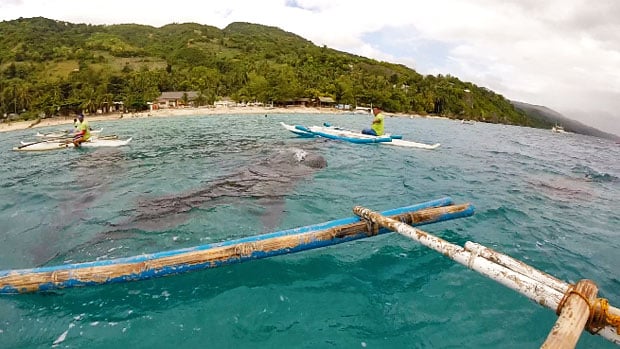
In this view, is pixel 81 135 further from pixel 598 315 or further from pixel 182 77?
pixel 182 77

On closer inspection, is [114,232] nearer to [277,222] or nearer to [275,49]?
[277,222]

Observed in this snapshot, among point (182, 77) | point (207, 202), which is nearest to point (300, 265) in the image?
point (207, 202)

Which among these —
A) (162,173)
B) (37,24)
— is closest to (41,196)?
(162,173)

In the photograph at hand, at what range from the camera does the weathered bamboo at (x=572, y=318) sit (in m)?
2.65

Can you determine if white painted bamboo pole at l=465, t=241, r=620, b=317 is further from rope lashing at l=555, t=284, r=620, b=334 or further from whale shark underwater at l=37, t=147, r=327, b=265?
whale shark underwater at l=37, t=147, r=327, b=265

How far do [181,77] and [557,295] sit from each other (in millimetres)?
112649

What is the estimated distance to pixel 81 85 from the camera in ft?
263

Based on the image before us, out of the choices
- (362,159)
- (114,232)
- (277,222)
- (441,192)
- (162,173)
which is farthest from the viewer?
(362,159)

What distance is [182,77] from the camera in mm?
103438

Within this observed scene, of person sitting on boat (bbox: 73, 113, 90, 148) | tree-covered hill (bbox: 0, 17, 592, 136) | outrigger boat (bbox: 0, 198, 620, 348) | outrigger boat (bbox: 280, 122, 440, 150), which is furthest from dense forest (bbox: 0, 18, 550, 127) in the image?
outrigger boat (bbox: 0, 198, 620, 348)

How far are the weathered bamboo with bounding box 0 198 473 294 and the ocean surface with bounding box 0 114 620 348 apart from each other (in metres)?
0.74

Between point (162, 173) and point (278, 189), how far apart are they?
6158 millimetres

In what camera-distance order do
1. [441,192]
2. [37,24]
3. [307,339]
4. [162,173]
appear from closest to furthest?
[307,339], [441,192], [162,173], [37,24]

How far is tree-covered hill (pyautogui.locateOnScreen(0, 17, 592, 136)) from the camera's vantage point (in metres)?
74.8
